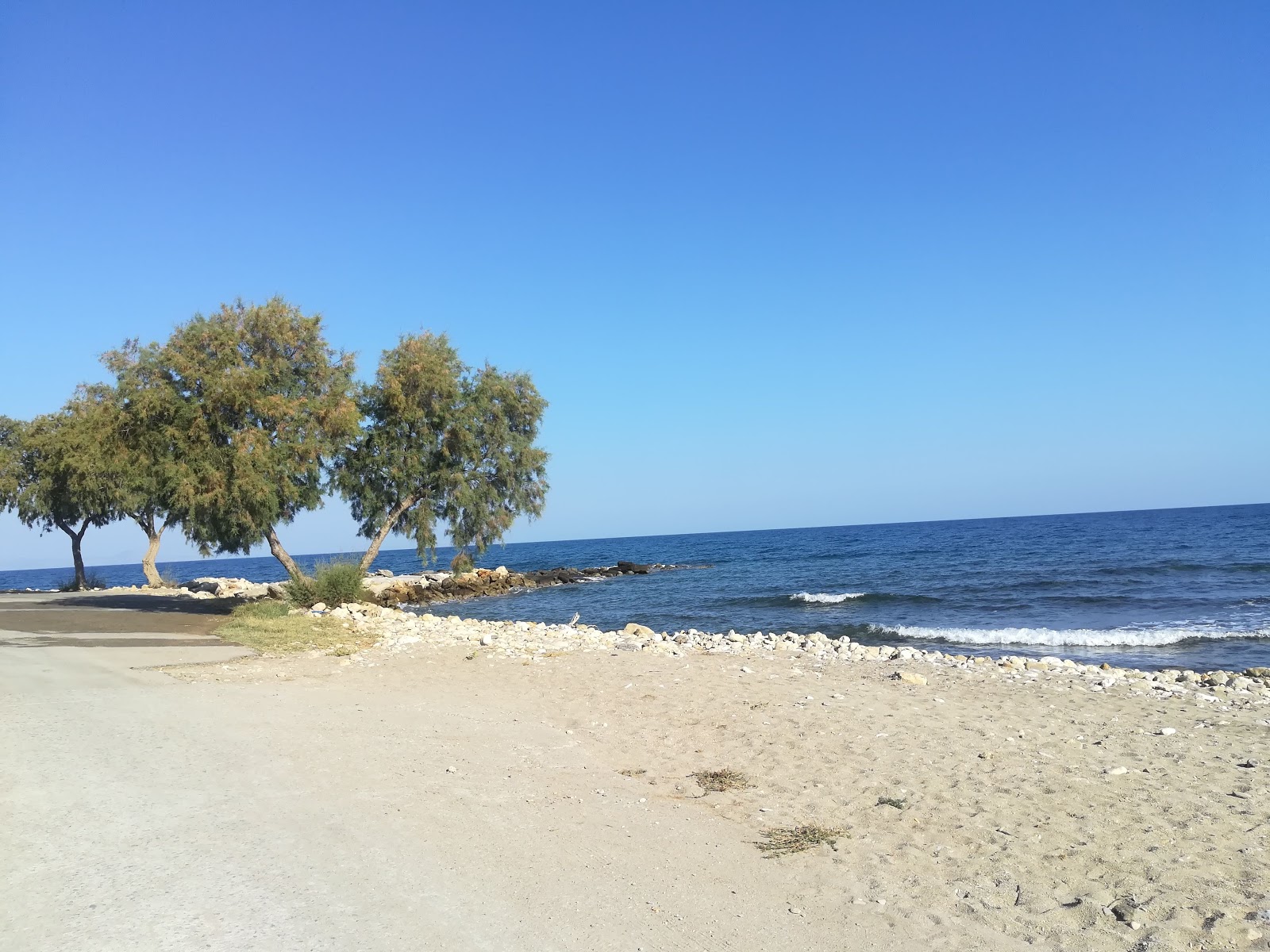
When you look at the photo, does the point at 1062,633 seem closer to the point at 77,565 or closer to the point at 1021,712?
the point at 1021,712

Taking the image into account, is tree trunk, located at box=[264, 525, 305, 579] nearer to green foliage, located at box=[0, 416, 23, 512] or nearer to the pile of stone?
the pile of stone

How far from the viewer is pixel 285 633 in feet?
56.0

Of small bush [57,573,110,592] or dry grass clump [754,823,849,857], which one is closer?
dry grass clump [754,823,849,857]

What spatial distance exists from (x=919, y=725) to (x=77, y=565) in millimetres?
42728

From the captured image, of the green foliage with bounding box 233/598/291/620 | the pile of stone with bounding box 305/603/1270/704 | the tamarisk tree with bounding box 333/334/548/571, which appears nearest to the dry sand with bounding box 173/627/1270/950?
the pile of stone with bounding box 305/603/1270/704

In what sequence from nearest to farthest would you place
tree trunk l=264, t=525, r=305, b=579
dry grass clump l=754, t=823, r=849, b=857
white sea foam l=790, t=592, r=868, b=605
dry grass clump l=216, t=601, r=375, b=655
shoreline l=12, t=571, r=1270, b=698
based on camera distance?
dry grass clump l=754, t=823, r=849, b=857, shoreline l=12, t=571, r=1270, b=698, dry grass clump l=216, t=601, r=375, b=655, tree trunk l=264, t=525, r=305, b=579, white sea foam l=790, t=592, r=868, b=605

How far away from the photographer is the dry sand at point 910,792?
4.72 meters

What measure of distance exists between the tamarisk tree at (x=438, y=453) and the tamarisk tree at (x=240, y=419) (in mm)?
2258

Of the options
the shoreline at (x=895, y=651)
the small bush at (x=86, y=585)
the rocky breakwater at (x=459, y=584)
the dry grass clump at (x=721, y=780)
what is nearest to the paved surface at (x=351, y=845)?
the dry grass clump at (x=721, y=780)

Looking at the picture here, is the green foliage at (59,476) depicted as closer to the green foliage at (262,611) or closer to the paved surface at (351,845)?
the green foliage at (262,611)

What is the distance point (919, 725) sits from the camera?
30.9 ft

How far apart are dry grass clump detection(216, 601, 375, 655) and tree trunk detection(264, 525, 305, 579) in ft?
8.78

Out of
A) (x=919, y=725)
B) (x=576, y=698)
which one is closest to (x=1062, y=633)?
(x=919, y=725)

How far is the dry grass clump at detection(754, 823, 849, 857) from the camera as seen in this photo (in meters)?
5.75
